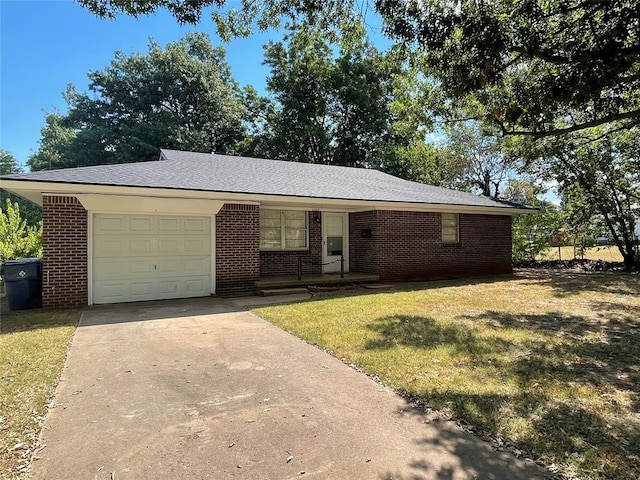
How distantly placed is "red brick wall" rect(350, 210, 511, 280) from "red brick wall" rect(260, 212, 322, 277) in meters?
1.38

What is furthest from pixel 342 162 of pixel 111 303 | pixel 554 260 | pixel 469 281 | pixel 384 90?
pixel 111 303

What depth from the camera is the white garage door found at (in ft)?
29.1

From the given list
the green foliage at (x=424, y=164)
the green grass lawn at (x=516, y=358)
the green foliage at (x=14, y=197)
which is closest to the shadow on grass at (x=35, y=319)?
the green grass lawn at (x=516, y=358)

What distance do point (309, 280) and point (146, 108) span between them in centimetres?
2660

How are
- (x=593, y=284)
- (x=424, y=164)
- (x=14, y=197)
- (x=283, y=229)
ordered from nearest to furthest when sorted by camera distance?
(x=593, y=284) < (x=283, y=229) < (x=424, y=164) < (x=14, y=197)

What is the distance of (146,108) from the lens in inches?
1204

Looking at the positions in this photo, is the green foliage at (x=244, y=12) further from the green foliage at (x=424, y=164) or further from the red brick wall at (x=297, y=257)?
the green foliage at (x=424, y=164)

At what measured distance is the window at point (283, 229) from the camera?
473 inches

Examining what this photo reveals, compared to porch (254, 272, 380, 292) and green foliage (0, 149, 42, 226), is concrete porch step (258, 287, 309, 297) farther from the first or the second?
green foliage (0, 149, 42, 226)

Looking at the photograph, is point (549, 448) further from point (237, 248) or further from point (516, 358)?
point (237, 248)

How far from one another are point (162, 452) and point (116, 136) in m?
32.0

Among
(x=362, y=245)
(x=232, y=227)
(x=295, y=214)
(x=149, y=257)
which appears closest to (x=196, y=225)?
(x=232, y=227)

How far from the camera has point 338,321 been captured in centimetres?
687

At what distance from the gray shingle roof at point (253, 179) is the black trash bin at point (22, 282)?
200 cm
